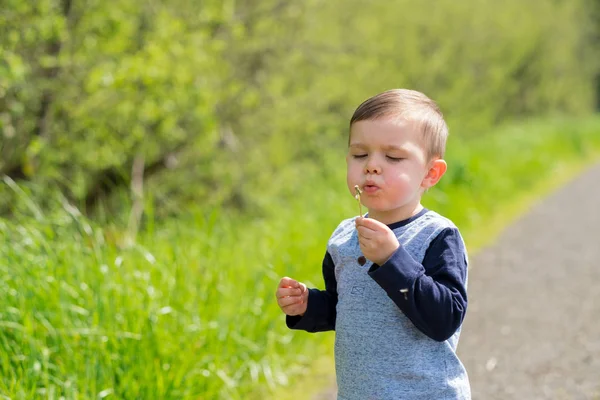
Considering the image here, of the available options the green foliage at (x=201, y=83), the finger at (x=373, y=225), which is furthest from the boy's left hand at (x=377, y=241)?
the green foliage at (x=201, y=83)

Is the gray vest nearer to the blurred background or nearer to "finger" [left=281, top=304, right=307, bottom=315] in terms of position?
"finger" [left=281, top=304, right=307, bottom=315]

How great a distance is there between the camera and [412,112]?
211 centimetres

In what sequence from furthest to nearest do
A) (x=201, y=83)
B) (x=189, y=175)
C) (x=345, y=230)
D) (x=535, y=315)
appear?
(x=189, y=175)
(x=201, y=83)
(x=535, y=315)
(x=345, y=230)

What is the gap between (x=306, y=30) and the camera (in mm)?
9039

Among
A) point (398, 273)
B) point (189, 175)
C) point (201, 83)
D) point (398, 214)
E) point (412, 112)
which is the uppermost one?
point (201, 83)

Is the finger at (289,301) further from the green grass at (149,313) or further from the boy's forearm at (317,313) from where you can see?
the green grass at (149,313)

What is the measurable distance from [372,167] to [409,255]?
9.6 inches

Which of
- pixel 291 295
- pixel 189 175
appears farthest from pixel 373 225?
pixel 189 175

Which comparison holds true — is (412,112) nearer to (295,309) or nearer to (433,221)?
(433,221)

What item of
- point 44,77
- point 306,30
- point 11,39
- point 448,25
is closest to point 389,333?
point 11,39

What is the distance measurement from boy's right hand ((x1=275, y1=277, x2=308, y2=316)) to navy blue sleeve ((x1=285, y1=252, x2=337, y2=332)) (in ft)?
0.13

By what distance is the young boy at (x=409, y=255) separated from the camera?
2033 millimetres

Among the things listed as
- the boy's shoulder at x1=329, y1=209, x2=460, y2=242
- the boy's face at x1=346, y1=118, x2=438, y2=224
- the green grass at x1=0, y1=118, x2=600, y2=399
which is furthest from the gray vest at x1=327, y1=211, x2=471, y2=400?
the green grass at x1=0, y1=118, x2=600, y2=399

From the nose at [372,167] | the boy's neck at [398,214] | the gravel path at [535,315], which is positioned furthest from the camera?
the gravel path at [535,315]
